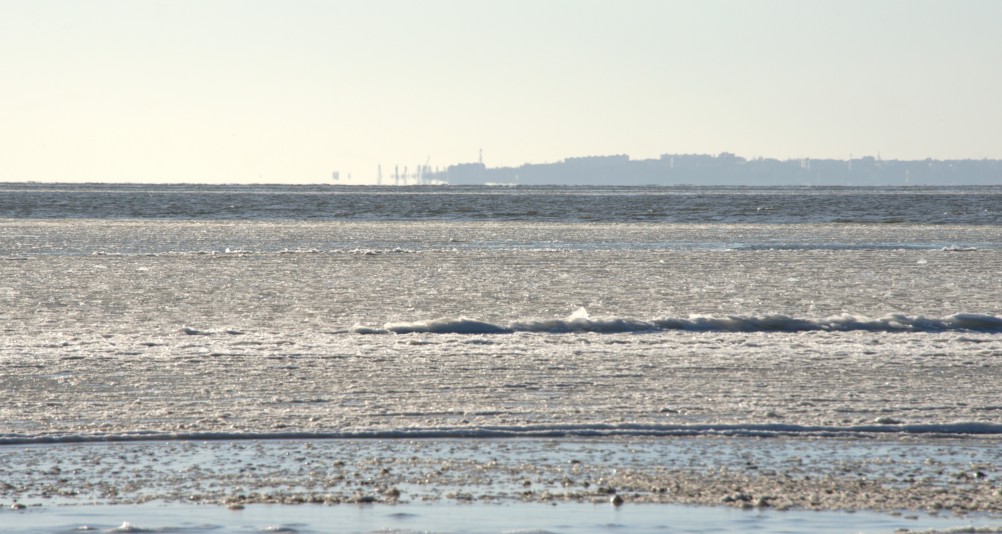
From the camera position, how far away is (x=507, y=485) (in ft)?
23.7

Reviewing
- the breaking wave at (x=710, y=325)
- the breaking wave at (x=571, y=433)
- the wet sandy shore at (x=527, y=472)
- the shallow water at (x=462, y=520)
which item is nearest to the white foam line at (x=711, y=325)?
the breaking wave at (x=710, y=325)

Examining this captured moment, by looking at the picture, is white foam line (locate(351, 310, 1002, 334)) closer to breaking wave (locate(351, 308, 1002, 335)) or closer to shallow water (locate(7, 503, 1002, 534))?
breaking wave (locate(351, 308, 1002, 335))

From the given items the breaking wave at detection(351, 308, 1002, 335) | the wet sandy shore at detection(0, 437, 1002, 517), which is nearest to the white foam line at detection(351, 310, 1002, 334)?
the breaking wave at detection(351, 308, 1002, 335)

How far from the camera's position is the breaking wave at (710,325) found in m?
14.2

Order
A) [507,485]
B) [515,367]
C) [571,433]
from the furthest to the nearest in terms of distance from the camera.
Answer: [515,367], [571,433], [507,485]

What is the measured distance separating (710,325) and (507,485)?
25.0ft

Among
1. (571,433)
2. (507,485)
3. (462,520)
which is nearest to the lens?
(462,520)

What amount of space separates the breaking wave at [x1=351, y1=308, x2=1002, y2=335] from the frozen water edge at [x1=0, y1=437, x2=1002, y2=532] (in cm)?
585

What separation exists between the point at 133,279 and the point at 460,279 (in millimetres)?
5961

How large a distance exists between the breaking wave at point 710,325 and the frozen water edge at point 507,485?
19.2 feet

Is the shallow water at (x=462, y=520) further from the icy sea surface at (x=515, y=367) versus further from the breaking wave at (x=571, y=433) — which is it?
the breaking wave at (x=571, y=433)

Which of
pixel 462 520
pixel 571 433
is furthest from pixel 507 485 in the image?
pixel 571 433

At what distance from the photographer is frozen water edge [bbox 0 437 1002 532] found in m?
6.44

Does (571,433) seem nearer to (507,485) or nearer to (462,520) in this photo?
(507,485)
